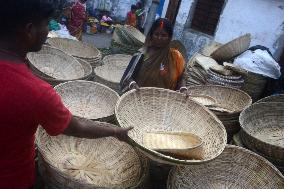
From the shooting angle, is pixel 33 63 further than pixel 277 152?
Yes

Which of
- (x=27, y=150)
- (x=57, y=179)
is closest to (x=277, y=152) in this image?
(x=57, y=179)

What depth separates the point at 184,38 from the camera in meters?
7.30

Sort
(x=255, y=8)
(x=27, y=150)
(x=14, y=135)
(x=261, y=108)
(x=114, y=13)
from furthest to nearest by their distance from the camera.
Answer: (x=114, y=13) → (x=255, y=8) → (x=261, y=108) → (x=27, y=150) → (x=14, y=135)

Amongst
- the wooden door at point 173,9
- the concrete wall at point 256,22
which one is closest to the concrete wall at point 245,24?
the concrete wall at point 256,22

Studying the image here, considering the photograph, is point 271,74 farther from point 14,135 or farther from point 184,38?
point 14,135

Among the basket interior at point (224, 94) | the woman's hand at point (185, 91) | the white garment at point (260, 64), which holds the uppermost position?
the woman's hand at point (185, 91)

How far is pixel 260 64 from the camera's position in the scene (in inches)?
196

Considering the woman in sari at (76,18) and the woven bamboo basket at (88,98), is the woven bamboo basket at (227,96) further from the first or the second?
the woman in sari at (76,18)

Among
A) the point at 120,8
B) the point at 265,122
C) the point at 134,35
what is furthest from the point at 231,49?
the point at 120,8

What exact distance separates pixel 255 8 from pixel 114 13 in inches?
292

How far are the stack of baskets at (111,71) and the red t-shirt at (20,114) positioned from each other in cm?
266

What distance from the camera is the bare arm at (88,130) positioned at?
1649mm

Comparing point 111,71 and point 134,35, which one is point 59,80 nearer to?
point 111,71

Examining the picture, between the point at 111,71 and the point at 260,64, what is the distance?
212 centimetres
